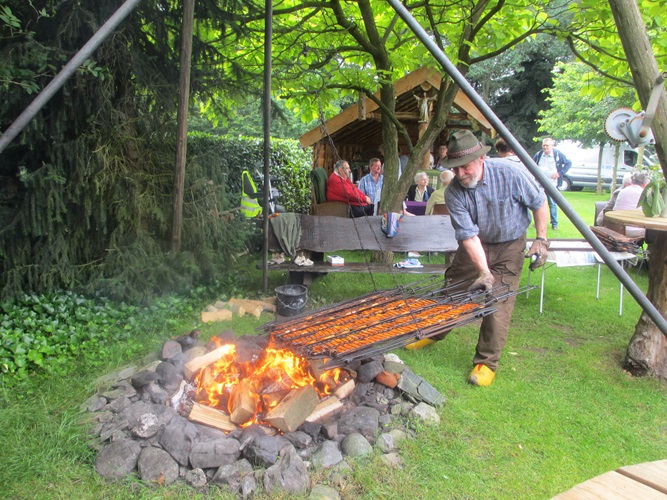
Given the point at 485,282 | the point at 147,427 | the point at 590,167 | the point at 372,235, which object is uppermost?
the point at 590,167

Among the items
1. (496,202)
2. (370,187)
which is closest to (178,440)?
(496,202)

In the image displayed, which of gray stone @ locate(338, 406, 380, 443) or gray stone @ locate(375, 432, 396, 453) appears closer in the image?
gray stone @ locate(375, 432, 396, 453)

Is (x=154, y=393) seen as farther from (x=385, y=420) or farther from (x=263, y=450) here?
(x=385, y=420)

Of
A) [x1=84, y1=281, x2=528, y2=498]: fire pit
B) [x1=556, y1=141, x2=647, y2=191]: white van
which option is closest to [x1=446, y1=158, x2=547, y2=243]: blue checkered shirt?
[x1=84, y1=281, x2=528, y2=498]: fire pit

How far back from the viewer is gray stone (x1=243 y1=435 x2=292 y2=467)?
2975mm

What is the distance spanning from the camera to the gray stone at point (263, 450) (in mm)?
2975

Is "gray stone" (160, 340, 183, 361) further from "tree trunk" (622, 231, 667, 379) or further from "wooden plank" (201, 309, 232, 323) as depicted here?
"tree trunk" (622, 231, 667, 379)

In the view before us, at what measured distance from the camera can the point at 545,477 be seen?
3.08 meters

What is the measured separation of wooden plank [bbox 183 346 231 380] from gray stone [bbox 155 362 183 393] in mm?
64

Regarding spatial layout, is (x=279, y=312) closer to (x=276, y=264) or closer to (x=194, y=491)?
(x=276, y=264)

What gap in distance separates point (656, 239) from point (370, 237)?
3.33 m

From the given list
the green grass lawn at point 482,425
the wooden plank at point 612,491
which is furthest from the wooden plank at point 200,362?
the wooden plank at point 612,491

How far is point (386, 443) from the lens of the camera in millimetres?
3242

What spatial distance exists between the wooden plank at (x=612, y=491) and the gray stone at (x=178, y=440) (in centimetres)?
229
